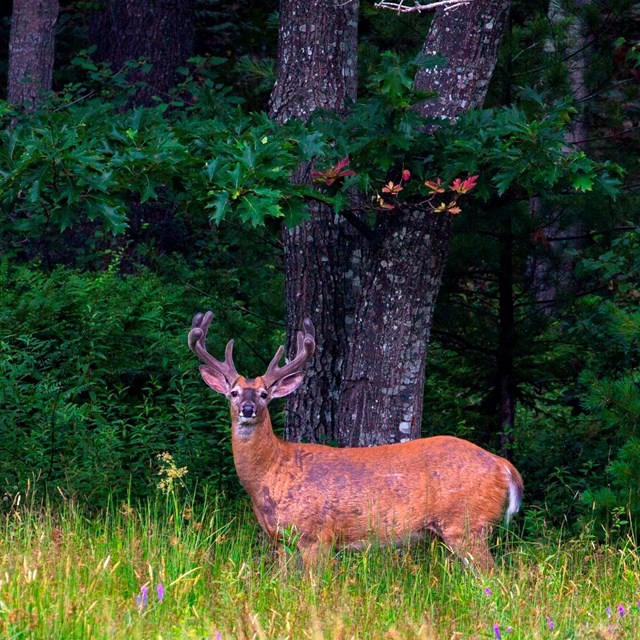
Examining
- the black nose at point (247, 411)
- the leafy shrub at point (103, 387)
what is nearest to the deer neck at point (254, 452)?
the black nose at point (247, 411)

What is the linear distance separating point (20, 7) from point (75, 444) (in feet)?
21.1

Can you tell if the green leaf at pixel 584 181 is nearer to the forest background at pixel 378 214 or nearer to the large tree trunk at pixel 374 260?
the forest background at pixel 378 214

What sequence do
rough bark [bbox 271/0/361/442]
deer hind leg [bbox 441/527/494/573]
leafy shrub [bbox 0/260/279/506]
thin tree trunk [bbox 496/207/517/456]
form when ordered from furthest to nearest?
thin tree trunk [bbox 496/207/517/456]
rough bark [bbox 271/0/361/442]
leafy shrub [bbox 0/260/279/506]
deer hind leg [bbox 441/527/494/573]

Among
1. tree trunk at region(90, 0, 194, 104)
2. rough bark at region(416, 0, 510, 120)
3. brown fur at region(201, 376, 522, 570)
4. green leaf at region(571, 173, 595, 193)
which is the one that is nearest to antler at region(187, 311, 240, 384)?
brown fur at region(201, 376, 522, 570)

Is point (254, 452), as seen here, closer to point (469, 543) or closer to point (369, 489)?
point (369, 489)

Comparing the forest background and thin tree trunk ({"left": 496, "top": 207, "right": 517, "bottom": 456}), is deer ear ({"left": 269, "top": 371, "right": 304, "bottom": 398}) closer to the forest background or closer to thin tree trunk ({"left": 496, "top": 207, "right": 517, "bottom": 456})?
the forest background

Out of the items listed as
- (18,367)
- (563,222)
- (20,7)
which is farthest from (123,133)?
(20,7)

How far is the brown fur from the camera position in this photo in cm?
647

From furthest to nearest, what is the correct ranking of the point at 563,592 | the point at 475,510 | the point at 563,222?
the point at 563,222, the point at 475,510, the point at 563,592

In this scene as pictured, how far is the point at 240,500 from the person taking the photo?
739 cm

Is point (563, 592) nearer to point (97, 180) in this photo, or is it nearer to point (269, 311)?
point (97, 180)

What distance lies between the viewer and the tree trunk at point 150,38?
509 inches

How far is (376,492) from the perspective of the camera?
21.4ft

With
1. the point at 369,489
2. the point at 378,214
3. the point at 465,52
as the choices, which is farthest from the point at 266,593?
the point at 465,52
